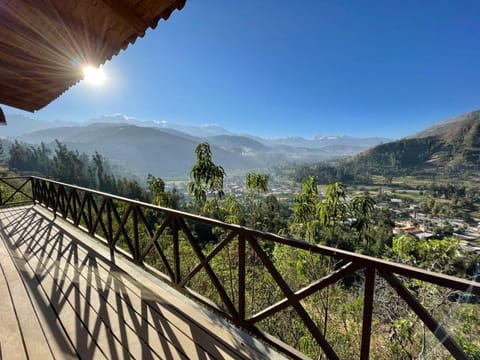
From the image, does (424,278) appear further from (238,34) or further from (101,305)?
(238,34)

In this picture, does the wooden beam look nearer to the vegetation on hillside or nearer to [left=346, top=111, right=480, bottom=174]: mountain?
the vegetation on hillside

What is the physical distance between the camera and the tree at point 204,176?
427 centimetres

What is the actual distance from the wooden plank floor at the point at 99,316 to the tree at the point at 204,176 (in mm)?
1902

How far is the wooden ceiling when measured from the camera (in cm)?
131

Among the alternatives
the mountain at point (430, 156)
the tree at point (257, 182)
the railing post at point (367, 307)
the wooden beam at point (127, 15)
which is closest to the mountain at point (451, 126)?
the mountain at point (430, 156)

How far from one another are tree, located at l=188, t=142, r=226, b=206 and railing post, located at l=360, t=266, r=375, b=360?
3.42m

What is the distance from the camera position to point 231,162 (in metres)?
114

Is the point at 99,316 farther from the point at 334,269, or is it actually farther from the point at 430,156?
the point at 430,156

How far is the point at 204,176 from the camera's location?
434cm

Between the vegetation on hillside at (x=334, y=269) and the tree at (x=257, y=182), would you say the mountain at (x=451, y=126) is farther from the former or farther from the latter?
the tree at (x=257, y=182)

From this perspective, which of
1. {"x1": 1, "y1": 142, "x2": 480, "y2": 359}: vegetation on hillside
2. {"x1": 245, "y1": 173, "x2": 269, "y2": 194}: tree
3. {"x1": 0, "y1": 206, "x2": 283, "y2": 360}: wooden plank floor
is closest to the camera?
{"x1": 0, "y1": 206, "x2": 283, "y2": 360}: wooden plank floor

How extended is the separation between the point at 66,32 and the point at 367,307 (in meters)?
2.57

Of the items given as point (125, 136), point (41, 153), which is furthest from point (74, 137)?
point (41, 153)

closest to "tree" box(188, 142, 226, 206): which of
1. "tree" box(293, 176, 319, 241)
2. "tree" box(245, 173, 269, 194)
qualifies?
"tree" box(245, 173, 269, 194)
